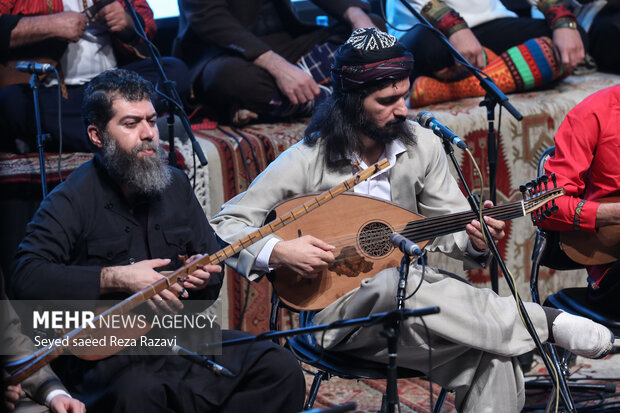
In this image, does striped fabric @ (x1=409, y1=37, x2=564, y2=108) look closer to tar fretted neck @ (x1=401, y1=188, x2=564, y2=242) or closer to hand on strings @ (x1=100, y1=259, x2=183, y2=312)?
tar fretted neck @ (x1=401, y1=188, x2=564, y2=242)

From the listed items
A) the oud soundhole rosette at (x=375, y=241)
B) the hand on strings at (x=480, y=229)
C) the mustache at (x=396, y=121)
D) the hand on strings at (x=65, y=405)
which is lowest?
the hand on strings at (x=65, y=405)

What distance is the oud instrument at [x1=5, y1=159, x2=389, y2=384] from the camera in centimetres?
234

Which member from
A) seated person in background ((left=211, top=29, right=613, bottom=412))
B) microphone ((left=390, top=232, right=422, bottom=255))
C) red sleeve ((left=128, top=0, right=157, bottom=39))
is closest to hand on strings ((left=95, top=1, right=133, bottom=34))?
red sleeve ((left=128, top=0, right=157, bottom=39))

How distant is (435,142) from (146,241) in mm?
1228

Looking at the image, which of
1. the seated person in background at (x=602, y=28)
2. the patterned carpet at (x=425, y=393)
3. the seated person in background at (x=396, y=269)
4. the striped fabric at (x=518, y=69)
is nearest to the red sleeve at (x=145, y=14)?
the seated person in background at (x=396, y=269)

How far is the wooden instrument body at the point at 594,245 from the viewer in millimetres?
3191

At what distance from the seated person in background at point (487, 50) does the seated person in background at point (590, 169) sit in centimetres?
149

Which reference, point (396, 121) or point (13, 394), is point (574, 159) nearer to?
point (396, 121)

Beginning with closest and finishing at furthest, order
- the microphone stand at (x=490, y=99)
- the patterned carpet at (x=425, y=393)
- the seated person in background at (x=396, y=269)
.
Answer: the seated person in background at (x=396, y=269)
the microphone stand at (x=490, y=99)
the patterned carpet at (x=425, y=393)

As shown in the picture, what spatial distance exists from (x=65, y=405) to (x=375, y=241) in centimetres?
124

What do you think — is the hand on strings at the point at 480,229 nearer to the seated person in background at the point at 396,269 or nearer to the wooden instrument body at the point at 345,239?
the seated person in background at the point at 396,269

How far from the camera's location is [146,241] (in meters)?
2.85

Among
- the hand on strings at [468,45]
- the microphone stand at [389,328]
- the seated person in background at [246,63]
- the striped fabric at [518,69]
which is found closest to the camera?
the microphone stand at [389,328]

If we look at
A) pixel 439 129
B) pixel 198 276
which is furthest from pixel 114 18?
pixel 439 129
